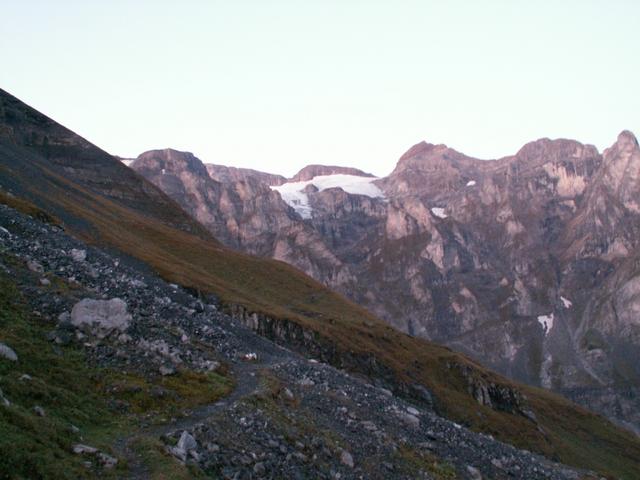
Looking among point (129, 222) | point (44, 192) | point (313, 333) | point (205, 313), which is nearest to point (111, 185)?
point (129, 222)

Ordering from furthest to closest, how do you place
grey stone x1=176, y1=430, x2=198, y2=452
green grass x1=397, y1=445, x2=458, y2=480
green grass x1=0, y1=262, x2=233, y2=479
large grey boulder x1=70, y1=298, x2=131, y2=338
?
green grass x1=397, y1=445, x2=458, y2=480 < large grey boulder x1=70, y1=298, x2=131, y2=338 < grey stone x1=176, y1=430, x2=198, y2=452 < green grass x1=0, y1=262, x2=233, y2=479

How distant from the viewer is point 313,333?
104000 mm

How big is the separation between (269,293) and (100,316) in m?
94.8

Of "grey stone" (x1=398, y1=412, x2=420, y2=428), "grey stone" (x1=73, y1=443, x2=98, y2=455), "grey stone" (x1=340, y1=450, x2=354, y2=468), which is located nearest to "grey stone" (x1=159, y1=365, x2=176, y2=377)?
"grey stone" (x1=340, y1=450, x2=354, y2=468)

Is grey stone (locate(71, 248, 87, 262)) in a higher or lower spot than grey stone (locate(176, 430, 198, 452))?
higher

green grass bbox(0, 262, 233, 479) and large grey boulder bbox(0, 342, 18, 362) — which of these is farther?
large grey boulder bbox(0, 342, 18, 362)

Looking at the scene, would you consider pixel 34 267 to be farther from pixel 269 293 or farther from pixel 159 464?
pixel 269 293

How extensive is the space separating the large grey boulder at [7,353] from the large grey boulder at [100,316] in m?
5.65

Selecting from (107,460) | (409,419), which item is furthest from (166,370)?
(409,419)

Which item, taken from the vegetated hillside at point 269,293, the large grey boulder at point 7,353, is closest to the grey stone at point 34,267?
the large grey boulder at point 7,353

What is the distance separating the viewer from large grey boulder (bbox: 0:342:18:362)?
2730cm

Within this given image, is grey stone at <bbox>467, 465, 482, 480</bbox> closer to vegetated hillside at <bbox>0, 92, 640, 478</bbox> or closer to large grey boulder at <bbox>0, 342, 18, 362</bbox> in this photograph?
large grey boulder at <bbox>0, 342, 18, 362</bbox>

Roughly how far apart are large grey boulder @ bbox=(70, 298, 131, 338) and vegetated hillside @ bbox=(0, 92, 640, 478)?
56.4m

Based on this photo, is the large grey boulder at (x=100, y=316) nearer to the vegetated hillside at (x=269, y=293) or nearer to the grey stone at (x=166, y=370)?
the grey stone at (x=166, y=370)
